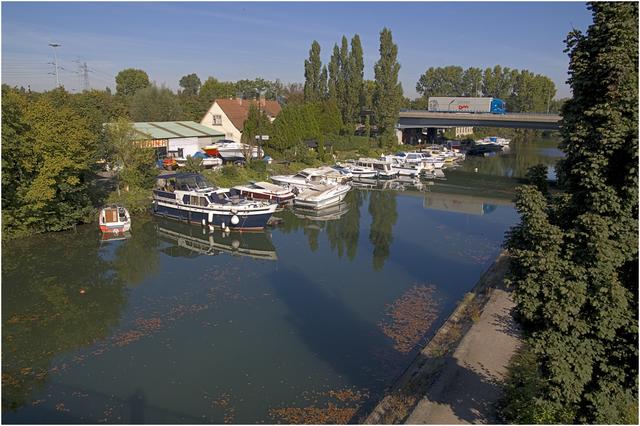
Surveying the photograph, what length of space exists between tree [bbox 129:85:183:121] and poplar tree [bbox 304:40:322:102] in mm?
15196

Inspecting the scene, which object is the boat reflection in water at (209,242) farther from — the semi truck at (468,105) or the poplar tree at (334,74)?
the semi truck at (468,105)

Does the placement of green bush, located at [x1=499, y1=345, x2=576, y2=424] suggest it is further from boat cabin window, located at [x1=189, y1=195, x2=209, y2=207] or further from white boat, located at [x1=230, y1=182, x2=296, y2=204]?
white boat, located at [x1=230, y1=182, x2=296, y2=204]

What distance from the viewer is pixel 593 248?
21.6 ft

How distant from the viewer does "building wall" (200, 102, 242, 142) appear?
4981 cm

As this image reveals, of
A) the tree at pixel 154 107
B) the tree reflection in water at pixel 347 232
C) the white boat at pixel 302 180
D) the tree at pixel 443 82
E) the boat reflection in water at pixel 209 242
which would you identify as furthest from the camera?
the tree at pixel 443 82

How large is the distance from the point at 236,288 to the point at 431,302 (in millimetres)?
6342

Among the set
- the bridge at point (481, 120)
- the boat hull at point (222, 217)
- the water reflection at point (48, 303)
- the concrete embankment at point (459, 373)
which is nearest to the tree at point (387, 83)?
the bridge at point (481, 120)

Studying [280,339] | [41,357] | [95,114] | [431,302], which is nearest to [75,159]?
[95,114]

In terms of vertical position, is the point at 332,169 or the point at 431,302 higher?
the point at 332,169

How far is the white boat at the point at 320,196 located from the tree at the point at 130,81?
64.4 metres

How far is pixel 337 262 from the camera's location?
65.5ft

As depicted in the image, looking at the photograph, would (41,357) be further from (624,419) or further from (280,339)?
(624,419)

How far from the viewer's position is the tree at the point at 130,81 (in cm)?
8506

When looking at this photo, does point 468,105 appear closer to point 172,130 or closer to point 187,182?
point 172,130
